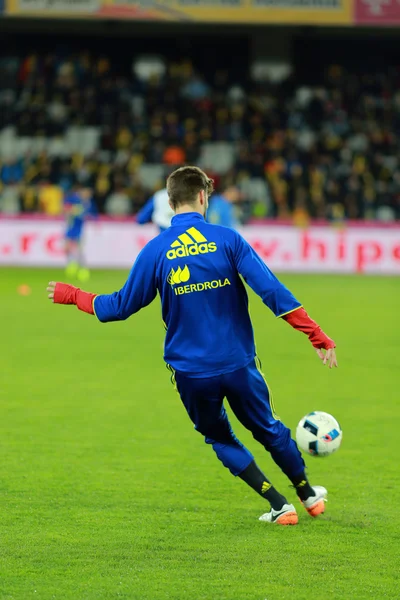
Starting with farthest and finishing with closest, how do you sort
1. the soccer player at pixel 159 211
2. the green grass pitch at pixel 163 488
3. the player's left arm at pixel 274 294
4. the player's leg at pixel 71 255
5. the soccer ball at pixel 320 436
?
the player's leg at pixel 71 255 < the soccer player at pixel 159 211 < the soccer ball at pixel 320 436 < the player's left arm at pixel 274 294 < the green grass pitch at pixel 163 488

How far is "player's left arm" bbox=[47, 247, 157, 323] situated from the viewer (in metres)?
5.59

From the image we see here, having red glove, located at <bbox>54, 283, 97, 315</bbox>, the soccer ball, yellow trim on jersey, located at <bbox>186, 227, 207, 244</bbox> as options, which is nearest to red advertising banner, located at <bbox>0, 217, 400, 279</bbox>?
the soccer ball

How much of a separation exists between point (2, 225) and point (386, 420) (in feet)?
56.9

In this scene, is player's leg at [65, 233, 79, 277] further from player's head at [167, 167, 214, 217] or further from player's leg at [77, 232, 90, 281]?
player's head at [167, 167, 214, 217]

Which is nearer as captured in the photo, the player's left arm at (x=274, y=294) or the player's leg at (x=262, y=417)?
the player's left arm at (x=274, y=294)

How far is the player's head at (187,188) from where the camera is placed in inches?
219

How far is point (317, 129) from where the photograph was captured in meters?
30.5

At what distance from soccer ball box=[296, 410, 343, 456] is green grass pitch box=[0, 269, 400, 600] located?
0.34 meters

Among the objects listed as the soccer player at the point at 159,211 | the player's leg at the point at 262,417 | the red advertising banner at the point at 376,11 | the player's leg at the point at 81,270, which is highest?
Result: the red advertising banner at the point at 376,11

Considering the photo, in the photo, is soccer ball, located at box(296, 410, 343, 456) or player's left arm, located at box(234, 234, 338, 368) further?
soccer ball, located at box(296, 410, 343, 456)

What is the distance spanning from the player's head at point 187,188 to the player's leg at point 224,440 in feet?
2.95

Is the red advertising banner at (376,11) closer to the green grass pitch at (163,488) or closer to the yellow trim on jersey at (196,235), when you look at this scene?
the green grass pitch at (163,488)

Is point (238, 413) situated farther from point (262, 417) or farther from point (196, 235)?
point (196, 235)

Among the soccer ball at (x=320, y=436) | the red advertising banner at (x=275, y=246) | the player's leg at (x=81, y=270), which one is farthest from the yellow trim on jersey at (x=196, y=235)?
the red advertising banner at (x=275, y=246)
